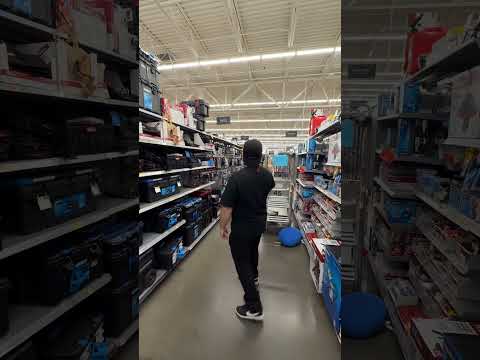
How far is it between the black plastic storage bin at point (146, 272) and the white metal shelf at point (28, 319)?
94cm

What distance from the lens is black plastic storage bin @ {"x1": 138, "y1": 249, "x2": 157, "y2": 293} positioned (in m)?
1.98

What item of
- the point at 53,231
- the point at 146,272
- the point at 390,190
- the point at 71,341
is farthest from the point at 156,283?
the point at 390,190

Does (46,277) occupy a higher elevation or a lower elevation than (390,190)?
lower

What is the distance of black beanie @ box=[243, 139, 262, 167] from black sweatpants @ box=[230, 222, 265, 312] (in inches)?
20.1

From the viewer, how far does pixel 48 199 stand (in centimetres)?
95

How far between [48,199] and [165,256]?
5.63ft

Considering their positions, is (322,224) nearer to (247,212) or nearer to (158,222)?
(247,212)

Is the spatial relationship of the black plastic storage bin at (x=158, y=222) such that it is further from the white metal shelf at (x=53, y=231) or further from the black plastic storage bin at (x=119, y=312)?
the black plastic storage bin at (x=119, y=312)

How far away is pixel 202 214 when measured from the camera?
12.3ft

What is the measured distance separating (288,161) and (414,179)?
4.37 m

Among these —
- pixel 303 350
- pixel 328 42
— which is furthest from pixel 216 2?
pixel 303 350

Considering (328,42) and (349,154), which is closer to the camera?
(349,154)

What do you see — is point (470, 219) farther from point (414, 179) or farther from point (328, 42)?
point (328, 42)

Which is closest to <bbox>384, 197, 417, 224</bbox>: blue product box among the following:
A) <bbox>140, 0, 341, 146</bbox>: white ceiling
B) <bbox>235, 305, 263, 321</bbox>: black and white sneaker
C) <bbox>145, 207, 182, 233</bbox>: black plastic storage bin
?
<bbox>235, 305, 263, 321</bbox>: black and white sneaker
